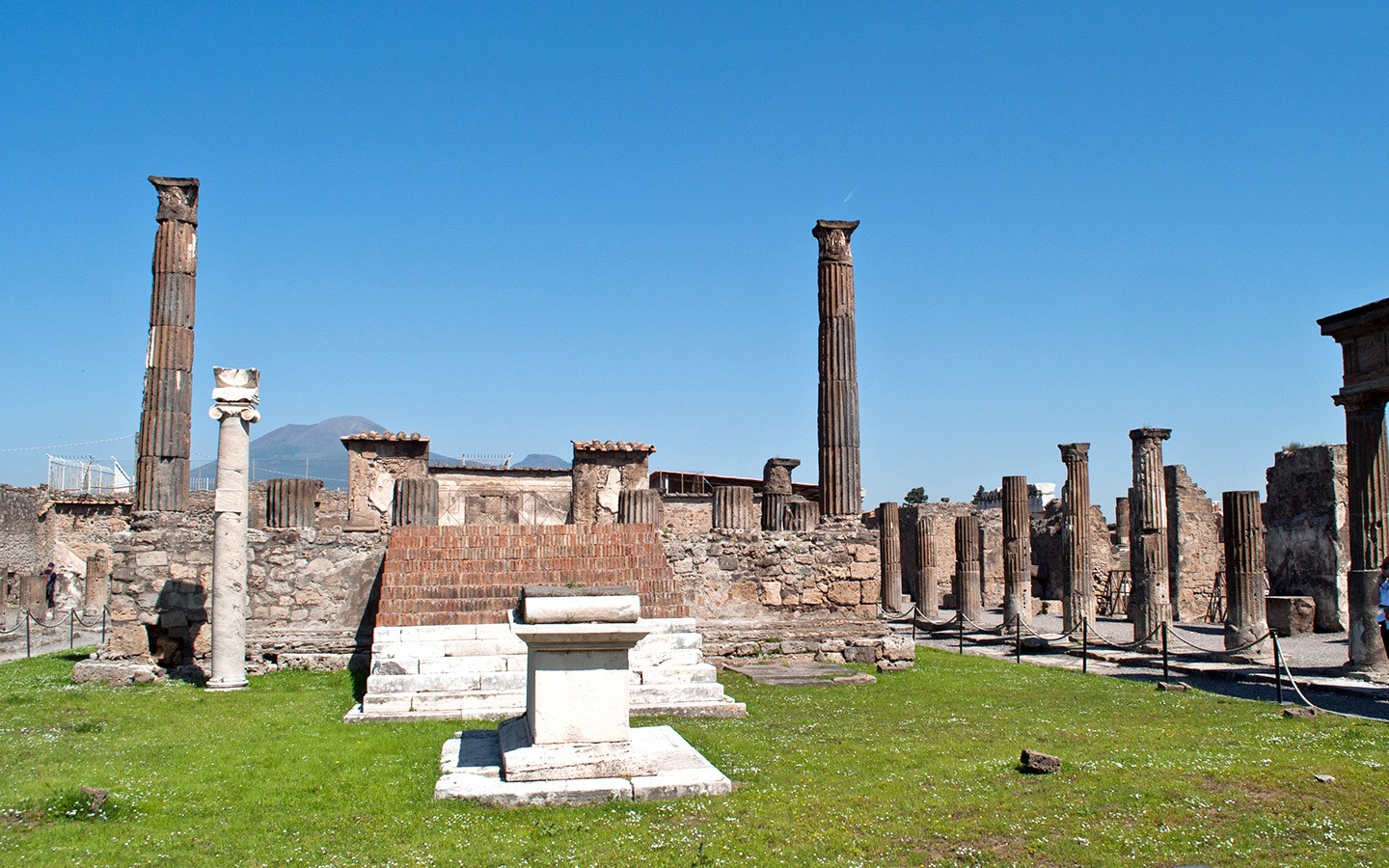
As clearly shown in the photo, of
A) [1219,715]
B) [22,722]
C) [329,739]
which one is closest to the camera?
[329,739]

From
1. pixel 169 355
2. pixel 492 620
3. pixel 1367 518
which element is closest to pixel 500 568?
pixel 492 620

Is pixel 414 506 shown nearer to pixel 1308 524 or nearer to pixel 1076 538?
A: pixel 1076 538

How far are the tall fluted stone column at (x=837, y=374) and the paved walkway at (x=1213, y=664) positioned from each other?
446 centimetres

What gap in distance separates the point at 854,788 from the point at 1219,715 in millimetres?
5904

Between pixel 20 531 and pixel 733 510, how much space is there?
26.6 m

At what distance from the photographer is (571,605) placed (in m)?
7.21

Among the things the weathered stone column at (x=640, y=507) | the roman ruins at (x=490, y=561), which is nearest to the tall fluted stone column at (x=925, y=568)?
the roman ruins at (x=490, y=561)

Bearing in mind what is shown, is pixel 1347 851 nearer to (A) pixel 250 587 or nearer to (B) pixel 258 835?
(B) pixel 258 835

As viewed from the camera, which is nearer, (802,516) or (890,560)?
(802,516)

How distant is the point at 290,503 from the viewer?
47.8ft

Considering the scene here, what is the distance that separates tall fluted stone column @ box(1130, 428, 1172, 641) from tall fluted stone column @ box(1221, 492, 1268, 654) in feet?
8.49

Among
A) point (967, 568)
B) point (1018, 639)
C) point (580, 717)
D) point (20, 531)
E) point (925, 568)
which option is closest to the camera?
point (580, 717)

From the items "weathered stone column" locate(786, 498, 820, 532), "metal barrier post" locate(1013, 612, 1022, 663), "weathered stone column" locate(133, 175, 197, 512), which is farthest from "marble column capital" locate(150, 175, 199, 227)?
"metal barrier post" locate(1013, 612, 1022, 663)

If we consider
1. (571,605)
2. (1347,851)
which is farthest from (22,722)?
(1347,851)
